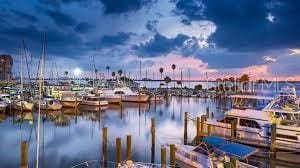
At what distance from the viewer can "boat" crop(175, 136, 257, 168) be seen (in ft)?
48.9

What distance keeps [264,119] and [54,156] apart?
1776 centimetres

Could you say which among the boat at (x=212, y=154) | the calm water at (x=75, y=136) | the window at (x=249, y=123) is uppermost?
the window at (x=249, y=123)

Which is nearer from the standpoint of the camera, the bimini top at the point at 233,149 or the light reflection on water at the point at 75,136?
the bimini top at the point at 233,149

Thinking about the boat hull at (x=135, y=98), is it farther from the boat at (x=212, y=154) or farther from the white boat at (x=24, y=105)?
the boat at (x=212, y=154)

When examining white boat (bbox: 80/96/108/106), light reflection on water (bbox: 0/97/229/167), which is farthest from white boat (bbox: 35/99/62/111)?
white boat (bbox: 80/96/108/106)

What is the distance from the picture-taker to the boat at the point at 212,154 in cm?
1491

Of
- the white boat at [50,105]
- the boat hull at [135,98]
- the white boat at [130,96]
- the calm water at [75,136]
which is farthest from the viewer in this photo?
the white boat at [130,96]

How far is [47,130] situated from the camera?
34.9 meters

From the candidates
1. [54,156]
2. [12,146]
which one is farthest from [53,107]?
[54,156]

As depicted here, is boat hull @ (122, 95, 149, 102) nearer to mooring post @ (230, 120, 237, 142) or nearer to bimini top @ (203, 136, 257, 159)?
mooring post @ (230, 120, 237, 142)

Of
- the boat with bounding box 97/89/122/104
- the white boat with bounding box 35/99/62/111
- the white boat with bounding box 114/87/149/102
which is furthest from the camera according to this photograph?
the white boat with bounding box 114/87/149/102

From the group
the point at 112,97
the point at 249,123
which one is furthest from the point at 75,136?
the point at 112,97

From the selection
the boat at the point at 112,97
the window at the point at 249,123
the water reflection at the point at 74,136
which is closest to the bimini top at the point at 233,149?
the water reflection at the point at 74,136

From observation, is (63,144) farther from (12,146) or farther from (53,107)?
(53,107)
